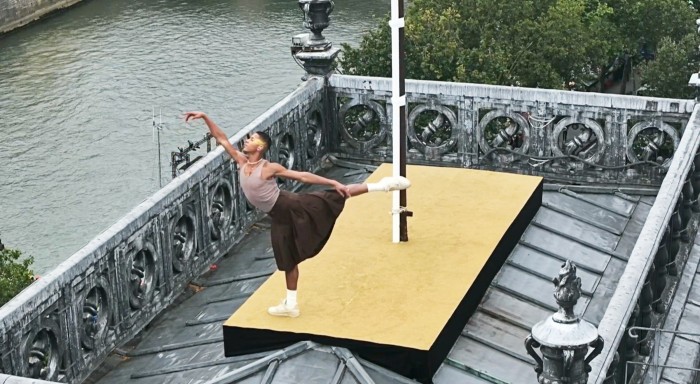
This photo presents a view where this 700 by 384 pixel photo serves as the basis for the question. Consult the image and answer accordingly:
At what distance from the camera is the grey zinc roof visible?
12445 millimetres

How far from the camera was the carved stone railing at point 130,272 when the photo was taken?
12.4m

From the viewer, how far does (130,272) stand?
1404 centimetres

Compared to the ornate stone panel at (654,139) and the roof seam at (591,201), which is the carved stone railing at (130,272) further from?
the ornate stone panel at (654,139)

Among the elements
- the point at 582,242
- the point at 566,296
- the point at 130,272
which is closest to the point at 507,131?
the point at 582,242

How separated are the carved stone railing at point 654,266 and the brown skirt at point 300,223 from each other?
2.69m

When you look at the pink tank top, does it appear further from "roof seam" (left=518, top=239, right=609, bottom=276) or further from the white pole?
"roof seam" (left=518, top=239, right=609, bottom=276)

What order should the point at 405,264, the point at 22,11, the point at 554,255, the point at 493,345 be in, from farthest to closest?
the point at 22,11 < the point at 554,255 < the point at 405,264 < the point at 493,345

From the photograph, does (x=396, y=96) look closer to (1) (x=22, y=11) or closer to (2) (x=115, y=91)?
(2) (x=115, y=91)

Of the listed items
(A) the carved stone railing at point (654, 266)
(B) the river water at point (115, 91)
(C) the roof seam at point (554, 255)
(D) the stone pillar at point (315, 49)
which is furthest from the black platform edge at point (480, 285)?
(B) the river water at point (115, 91)

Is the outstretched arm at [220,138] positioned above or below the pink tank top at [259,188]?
above

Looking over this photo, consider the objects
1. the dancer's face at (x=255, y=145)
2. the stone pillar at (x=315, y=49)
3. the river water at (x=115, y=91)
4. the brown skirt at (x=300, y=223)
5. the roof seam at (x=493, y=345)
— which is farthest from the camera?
the river water at (x=115, y=91)

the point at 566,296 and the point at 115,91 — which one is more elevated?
the point at 566,296

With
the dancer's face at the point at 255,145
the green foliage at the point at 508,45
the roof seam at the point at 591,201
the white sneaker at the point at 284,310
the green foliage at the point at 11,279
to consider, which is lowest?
the green foliage at the point at 11,279

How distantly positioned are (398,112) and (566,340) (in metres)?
5.72
